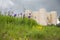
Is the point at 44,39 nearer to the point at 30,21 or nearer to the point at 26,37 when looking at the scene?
the point at 26,37

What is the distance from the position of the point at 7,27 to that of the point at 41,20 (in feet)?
12.8

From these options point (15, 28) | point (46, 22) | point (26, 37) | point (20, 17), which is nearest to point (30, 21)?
point (20, 17)

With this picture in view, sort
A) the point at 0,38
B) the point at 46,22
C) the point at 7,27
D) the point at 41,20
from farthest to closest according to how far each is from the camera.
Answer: the point at 41,20 → the point at 46,22 → the point at 7,27 → the point at 0,38

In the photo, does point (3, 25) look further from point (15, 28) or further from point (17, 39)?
point (17, 39)

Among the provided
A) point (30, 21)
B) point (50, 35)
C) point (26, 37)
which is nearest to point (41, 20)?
point (30, 21)

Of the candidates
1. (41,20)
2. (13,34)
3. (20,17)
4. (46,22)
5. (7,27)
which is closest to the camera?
(13,34)

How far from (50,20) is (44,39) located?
10.8ft

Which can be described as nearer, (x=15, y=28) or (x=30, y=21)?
(x=15, y=28)

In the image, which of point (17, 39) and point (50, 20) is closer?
point (17, 39)

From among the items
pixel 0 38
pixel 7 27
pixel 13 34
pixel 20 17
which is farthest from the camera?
pixel 20 17

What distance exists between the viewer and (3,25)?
6.02 m

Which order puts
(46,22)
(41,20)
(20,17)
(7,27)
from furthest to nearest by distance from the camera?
(41,20)
(46,22)
(20,17)
(7,27)

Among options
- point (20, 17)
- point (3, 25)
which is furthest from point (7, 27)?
point (20, 17)

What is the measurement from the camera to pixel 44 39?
5.85 metres
